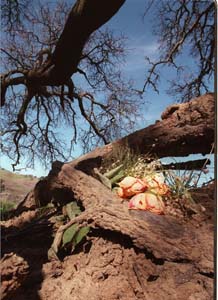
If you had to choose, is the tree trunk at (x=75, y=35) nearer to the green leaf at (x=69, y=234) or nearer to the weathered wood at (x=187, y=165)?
the weathered wood at (x=187, y=165)

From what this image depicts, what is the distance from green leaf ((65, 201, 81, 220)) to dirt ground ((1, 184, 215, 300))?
0.66 ft

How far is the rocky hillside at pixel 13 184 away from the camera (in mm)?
1307

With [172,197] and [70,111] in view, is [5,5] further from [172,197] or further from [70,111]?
[172,197]

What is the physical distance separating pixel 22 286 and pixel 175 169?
2.75 ft

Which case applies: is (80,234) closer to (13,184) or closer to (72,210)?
(72,210)

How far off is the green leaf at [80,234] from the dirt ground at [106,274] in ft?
0.08

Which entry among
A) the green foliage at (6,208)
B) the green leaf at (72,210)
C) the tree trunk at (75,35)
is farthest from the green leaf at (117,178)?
the tree trunk at (75,35)

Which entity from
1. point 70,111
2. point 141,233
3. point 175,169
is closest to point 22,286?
point 141,233

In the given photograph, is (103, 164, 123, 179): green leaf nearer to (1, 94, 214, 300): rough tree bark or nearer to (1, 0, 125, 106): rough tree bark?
(1, 94, 214, 300): rough tree bark

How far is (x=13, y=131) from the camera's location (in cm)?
241

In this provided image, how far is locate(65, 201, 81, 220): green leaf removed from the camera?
1.48 m

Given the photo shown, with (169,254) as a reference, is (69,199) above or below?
above

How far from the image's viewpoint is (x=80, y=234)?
127 cm

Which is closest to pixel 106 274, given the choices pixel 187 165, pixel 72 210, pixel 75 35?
pixel 72 210
